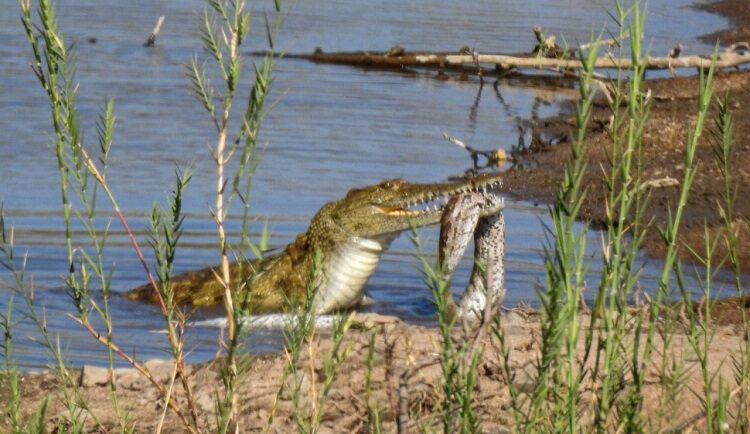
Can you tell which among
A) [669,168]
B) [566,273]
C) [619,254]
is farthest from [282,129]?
[566,273]

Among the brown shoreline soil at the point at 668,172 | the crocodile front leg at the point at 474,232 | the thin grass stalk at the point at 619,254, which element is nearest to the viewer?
the thin grass stalk at the point at 619,254

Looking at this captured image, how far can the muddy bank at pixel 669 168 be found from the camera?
1077cm

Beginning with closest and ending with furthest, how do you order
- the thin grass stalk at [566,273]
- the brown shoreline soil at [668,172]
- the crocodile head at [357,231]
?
the thin grass stalk at [566,273] < the crocodile head at [357,231] < the brown shoreline soil at [668,172]

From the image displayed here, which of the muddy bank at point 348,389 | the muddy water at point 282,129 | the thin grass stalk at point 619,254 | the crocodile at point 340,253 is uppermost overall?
the thin grass stalk at point 619,254

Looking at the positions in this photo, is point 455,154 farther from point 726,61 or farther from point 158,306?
point 158,306

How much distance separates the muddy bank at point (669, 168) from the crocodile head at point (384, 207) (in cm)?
126

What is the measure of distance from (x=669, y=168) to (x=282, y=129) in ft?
13.9

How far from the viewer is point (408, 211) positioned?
28.9 feet

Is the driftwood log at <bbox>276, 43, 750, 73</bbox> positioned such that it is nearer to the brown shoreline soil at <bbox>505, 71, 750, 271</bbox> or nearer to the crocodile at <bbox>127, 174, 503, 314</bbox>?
the brown shoreline soil at <bbox>505, 71, 750, 271</bbox>

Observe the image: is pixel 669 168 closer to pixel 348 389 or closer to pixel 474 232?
pixel 474 232

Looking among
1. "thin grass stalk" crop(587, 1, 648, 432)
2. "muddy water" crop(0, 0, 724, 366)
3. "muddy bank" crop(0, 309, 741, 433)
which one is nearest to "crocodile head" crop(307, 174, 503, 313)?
"muddy water" crop(0, 0, 724, 366)

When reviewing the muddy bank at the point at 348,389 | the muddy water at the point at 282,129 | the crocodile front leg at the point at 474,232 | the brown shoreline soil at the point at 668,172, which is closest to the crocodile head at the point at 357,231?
the muddy water at the point at 282,129


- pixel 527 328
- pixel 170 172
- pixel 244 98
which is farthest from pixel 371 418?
pixel 244 98

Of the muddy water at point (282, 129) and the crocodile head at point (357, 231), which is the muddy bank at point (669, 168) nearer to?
the muddy water at point (282, 129)
